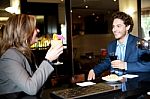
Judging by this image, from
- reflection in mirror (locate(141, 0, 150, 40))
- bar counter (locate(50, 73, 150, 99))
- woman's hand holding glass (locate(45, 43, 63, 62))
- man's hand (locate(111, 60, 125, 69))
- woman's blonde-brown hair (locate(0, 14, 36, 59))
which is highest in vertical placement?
reflection in mirror (locate(141, 0, 150, 40))

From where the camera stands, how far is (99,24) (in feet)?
21.7

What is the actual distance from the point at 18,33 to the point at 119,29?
4.40 ft

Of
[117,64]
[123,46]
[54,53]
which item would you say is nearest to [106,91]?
[54,53]

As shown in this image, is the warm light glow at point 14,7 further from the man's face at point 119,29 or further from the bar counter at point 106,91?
the bar counter at point 106,91

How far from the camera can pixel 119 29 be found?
8.43ft

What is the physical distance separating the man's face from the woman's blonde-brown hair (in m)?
1.22

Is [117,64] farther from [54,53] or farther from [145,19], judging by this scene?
[145,19]

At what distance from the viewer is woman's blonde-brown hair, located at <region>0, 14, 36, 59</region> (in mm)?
1527

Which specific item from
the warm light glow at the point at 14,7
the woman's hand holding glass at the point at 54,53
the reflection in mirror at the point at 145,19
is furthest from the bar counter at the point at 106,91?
the reflection in mirror at the point at 145,19

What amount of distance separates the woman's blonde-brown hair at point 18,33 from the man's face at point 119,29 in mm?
1219

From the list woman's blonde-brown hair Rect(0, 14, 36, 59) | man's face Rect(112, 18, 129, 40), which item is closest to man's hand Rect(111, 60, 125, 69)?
man's face Rect(112, 18, 129, 40)

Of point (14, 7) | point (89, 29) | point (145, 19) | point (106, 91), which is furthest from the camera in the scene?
point (145, 19)

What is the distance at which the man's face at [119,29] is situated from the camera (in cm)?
256

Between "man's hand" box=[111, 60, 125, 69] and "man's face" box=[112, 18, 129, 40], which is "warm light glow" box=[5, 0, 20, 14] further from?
"man's hand" box=[111, 60, 125, 69]
